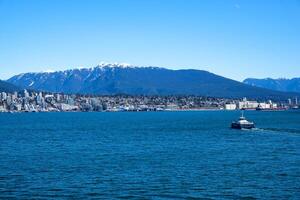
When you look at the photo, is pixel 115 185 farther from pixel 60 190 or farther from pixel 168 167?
pixel 168 167

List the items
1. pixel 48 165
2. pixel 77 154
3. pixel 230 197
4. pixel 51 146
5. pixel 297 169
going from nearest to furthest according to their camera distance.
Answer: pixel 230 197 → pixel 297 169 → pixel 48 165 → pixel 77 154 → pixel 51 146

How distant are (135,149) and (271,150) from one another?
1453 centimetres

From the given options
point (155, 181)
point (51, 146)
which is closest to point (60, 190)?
point (155, 181)

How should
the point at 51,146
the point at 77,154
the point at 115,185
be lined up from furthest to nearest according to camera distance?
the point at 51,146, the point at 77,154, the point at 115,185

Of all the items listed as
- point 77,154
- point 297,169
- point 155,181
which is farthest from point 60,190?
point 77,154

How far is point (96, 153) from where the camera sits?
59.9 metres

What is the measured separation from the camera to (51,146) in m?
69.9

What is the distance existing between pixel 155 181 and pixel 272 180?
25.7 ft

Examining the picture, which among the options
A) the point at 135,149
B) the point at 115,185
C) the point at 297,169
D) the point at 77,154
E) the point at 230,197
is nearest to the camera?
the point at 230,197

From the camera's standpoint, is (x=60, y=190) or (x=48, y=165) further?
(x=48, y=165)

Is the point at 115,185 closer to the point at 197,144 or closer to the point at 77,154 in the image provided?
the point at 77,154

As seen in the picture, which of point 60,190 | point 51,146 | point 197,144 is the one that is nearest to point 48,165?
point 60,190

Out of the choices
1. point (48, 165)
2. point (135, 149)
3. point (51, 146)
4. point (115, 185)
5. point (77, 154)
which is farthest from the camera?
point (51, 146)

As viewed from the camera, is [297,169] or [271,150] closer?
[297,169]
